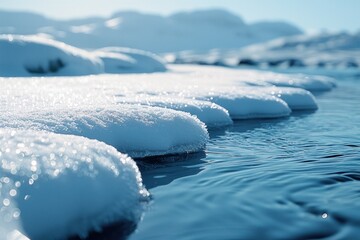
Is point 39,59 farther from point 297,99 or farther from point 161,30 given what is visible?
point 161,30

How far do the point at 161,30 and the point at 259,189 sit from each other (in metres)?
139

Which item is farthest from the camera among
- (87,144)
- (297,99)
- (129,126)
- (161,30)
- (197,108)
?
(161,30)

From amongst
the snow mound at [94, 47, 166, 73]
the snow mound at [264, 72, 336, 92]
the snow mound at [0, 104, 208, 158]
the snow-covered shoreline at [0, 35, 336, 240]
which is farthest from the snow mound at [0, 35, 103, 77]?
the snow mound at [0, 104, 208, 158]

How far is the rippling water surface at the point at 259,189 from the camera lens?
3031mm

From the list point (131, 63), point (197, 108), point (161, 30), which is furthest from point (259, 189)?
point (161, 30)

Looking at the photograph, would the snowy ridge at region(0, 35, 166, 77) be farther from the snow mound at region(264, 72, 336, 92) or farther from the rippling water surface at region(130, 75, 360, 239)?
the rippling water surface at region(130, 75, 360, 239)

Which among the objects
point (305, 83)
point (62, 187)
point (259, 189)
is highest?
point (305, 83)

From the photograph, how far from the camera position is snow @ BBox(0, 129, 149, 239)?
8.90 ft

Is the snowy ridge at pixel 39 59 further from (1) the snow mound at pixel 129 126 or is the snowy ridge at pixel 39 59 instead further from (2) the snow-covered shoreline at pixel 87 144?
(1) the snow mound at pixel 129 126

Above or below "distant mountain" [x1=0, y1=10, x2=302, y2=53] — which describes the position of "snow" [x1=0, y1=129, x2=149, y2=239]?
below

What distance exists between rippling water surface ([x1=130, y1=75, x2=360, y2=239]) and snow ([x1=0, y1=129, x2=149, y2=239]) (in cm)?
26

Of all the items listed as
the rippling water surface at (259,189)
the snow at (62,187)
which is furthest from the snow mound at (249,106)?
the snow at (62,187)

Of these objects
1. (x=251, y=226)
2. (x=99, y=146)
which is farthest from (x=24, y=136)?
(x=251, y=226)

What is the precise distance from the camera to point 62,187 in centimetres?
290
